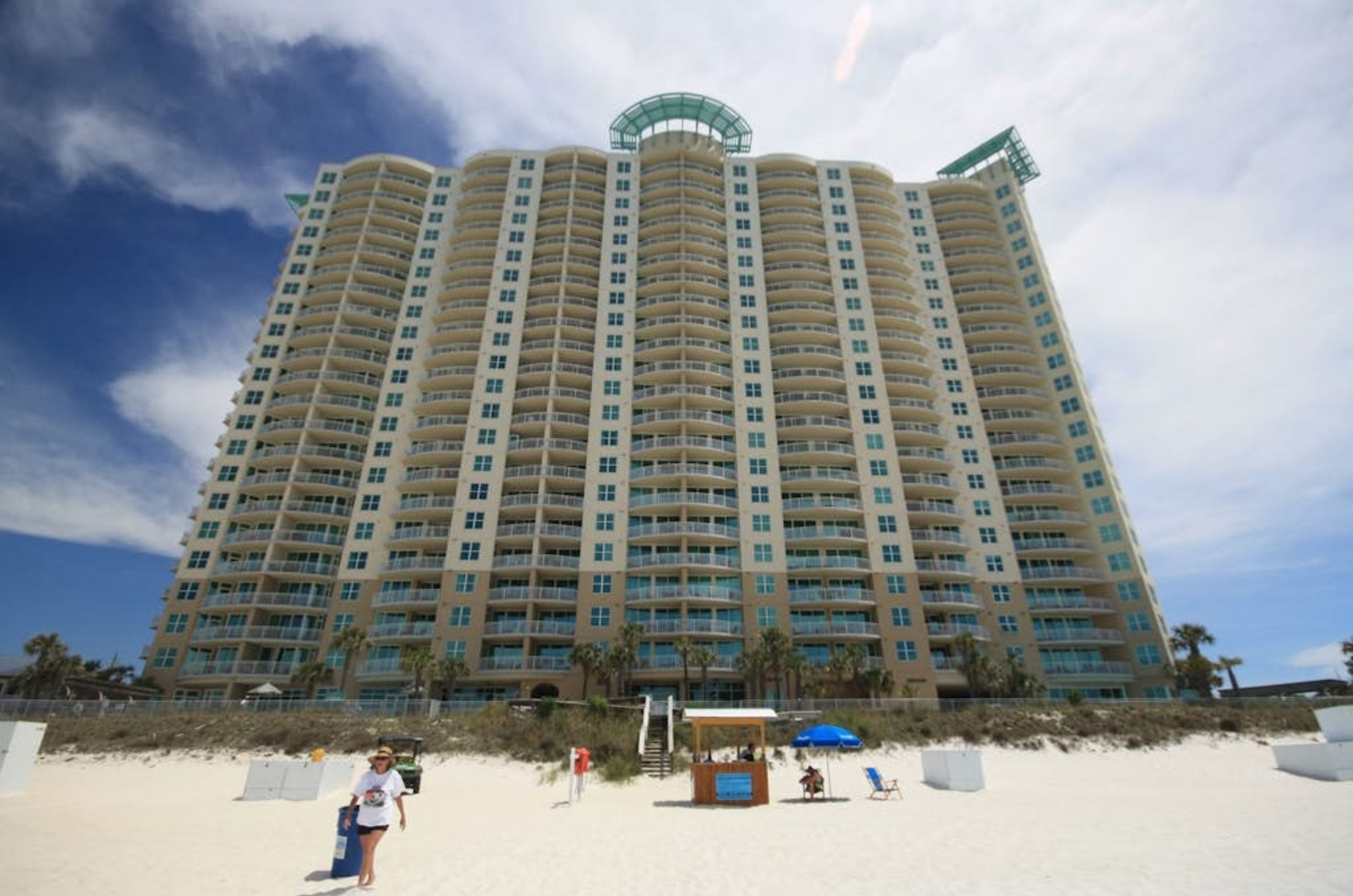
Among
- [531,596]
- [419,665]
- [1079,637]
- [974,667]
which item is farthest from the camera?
[1079,637]

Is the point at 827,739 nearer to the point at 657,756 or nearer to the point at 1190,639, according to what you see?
the point at 657,756

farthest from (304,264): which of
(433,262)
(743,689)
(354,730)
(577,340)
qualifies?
(743,689)

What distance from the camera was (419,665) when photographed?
4447 centimetres

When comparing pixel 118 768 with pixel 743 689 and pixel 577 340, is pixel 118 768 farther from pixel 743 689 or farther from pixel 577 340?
pixel 577 340

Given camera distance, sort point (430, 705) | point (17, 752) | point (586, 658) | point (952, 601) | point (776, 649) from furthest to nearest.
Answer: point (952, 601) → point (586, 658) → point (776, 649) → point (430, 705) → point (17, 752)

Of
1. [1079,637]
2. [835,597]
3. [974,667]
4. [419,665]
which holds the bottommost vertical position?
[974,667]

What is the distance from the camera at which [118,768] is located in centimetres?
2881

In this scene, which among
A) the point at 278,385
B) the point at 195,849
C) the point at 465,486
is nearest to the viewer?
the point at 195,849

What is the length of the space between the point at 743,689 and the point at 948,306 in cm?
4641

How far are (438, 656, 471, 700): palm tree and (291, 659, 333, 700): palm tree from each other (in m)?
8.13

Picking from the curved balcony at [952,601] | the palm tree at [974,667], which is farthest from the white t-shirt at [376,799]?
the curved balcony at [952,601]

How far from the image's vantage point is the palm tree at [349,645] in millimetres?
46844

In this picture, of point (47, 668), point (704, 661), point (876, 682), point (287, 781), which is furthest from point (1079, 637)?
point (47, 668)

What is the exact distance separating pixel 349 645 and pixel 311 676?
350 cm
